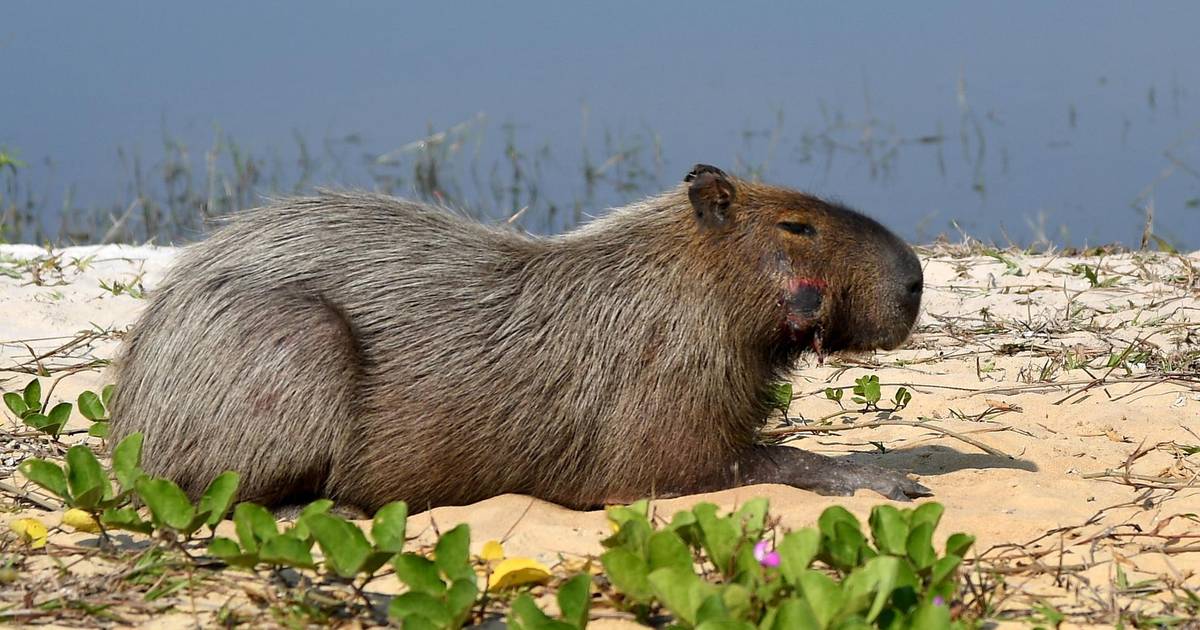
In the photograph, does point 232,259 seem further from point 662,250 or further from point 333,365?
point 662,250

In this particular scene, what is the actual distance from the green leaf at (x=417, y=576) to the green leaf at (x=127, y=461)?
921 millimetres

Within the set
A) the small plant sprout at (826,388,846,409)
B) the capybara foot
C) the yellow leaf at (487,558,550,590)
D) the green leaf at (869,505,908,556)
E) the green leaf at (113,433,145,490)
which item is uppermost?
the green leaf at (113,433,145,490)

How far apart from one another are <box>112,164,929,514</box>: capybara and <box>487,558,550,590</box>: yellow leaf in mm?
1034

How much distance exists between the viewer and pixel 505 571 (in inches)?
115

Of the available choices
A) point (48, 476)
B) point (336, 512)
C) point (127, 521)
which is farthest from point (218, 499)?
point (336, 512)

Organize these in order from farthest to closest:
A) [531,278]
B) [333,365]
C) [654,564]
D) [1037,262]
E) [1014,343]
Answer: [1037,262], [1014,343], [531,278], [333,365], [654,564]

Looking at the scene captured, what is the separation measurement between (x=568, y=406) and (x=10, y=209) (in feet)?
24.0

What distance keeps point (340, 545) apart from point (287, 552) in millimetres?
114

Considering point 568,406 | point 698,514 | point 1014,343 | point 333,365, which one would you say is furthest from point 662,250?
point 1014,343

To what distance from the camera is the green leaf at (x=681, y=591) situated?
256 centimetres

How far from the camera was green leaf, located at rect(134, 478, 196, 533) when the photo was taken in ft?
9.95

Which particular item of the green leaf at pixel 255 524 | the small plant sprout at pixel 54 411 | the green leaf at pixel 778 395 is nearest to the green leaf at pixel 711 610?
the green leaf at pixel 255 524

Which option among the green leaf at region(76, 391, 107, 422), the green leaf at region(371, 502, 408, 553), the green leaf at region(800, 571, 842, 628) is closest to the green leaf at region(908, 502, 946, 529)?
the green leaf at region(800, 571, 842, 628)

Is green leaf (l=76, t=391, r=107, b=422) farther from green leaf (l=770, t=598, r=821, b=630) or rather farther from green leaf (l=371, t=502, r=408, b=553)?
green leaf (l=770, t=598, r=821, b=630)
